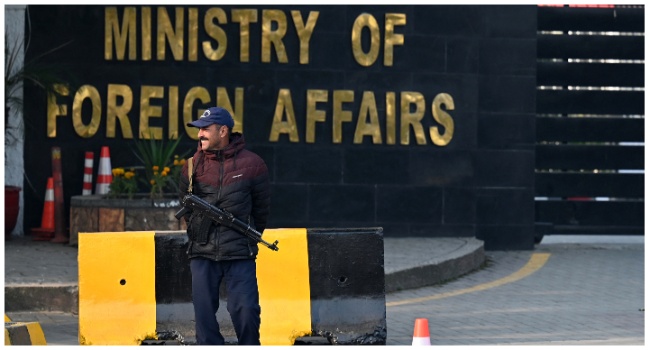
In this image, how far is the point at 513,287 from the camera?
13922 millimetres

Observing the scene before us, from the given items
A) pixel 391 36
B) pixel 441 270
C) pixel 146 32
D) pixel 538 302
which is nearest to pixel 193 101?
pixel 146 32

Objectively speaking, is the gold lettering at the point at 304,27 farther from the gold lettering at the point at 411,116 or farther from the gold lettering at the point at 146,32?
the gold lettering at the point at 146,32

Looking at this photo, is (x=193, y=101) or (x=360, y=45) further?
(x=360, y=45)

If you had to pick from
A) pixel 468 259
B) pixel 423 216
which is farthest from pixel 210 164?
pixel 423 216

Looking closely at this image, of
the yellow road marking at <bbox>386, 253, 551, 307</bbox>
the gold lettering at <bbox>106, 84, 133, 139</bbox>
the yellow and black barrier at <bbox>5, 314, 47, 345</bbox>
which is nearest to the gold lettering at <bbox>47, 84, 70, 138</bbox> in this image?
the gold lettering at <bbox>106, 84, 133, 139</bbox>

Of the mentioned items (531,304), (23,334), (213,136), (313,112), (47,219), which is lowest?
(531,304)

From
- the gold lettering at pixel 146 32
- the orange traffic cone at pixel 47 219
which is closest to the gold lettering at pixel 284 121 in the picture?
the gold lettering at pixel 146 32

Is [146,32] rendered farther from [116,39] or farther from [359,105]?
[359,105]

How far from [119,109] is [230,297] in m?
7.57

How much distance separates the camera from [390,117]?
53.6ft

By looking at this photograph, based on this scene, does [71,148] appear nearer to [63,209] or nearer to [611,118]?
[63,209]

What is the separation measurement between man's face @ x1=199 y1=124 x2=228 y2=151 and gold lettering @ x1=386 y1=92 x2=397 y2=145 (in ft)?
24.7

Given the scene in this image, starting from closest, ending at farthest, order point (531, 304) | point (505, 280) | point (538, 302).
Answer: point (531, 304)
point (538, 302)
point (505, 280)

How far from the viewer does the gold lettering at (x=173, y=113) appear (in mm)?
16062
